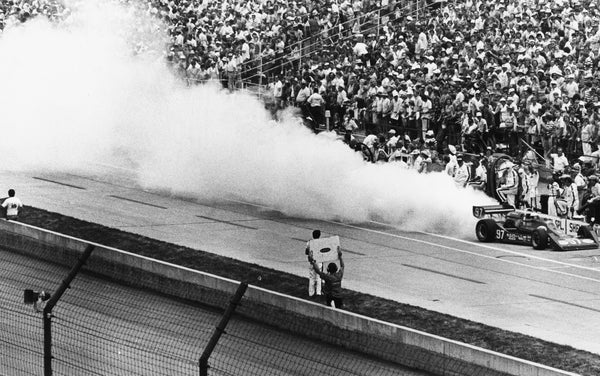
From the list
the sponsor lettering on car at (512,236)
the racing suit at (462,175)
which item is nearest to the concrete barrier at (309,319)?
the sponsor lettering on car at (512,236)

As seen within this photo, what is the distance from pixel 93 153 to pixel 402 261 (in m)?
17.0

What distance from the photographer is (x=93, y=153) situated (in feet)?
142

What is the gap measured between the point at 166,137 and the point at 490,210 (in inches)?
454

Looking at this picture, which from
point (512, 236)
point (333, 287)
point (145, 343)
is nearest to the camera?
point (145, 343)

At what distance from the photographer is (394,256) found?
29516 millimetres

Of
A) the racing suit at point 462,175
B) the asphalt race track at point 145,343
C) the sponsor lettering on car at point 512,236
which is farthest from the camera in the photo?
A: the racing suit at point 462,175

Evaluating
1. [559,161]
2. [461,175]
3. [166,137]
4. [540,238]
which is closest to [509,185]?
[461,175]

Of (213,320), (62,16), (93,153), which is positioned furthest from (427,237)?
(62,16)

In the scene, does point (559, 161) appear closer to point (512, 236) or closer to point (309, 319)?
point (512, 236)

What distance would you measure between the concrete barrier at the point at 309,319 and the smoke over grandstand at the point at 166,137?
10067 mm

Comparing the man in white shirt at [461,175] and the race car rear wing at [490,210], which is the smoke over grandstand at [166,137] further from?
the race car rear wing at [490,210]

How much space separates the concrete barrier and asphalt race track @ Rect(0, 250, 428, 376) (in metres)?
0.20

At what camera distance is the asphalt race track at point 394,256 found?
23967mm

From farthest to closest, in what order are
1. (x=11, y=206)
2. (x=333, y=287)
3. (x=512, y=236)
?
(x=512, y=236) < (x=11, y=206) < (x=333, y=287)
